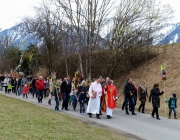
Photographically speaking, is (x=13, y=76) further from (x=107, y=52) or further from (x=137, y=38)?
(x=137, y=38)

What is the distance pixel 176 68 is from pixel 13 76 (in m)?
15.1

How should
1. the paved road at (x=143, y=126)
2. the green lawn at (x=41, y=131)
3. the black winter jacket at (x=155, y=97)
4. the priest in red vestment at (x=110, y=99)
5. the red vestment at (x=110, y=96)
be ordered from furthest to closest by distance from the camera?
the black winter jacket at (x=155, y=97), the red vestment at (x=110, y=96), the priest in red vestment at (x=110, y=99), the paved road at (x=143, y=126), the green lawn at (x=41, y=131)

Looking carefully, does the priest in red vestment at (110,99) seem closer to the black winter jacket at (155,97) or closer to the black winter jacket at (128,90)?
the black winter jacket at (128,90)

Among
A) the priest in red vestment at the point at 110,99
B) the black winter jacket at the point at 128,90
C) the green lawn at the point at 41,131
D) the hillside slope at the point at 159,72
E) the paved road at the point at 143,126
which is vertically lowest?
the paved road at the point at 143,126

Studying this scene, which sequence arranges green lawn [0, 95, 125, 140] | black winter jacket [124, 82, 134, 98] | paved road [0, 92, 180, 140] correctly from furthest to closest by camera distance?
black winter jacket [124, 82, 134, 98] → paved road [0, 92, 180, 140] → green lawn [0, 95, 125, 140]

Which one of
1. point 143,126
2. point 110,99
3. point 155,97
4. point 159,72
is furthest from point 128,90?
point 159,72

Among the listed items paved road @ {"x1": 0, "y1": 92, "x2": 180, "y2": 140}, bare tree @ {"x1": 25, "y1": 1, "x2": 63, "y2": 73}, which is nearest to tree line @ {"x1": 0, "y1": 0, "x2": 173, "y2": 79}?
bare tree @ {"x1": 25, "y1": 1, "x2": 63, "y2": 73}

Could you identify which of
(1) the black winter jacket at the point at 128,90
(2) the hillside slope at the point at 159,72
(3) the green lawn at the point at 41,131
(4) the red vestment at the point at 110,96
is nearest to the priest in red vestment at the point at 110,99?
(4) the red vestment at the point at 110,96

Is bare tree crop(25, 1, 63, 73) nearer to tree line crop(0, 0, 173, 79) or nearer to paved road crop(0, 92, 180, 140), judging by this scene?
tree line crop(0, 0, 173, 79)

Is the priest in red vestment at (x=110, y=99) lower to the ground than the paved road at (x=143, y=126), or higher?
higher

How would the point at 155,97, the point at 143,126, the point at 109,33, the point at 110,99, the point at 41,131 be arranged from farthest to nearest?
the point at 109,33 → the point at 155,97 → the point at 110,99 → the point at 143,126 → the point at 41,131

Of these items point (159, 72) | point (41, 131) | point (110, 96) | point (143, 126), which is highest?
point (159, 72)

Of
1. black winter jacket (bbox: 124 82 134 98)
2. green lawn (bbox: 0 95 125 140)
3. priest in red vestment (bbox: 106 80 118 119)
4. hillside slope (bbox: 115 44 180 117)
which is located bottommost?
green lawn (bbox: 0 95 125 140)

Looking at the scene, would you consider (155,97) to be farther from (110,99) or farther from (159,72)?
(159,72)
